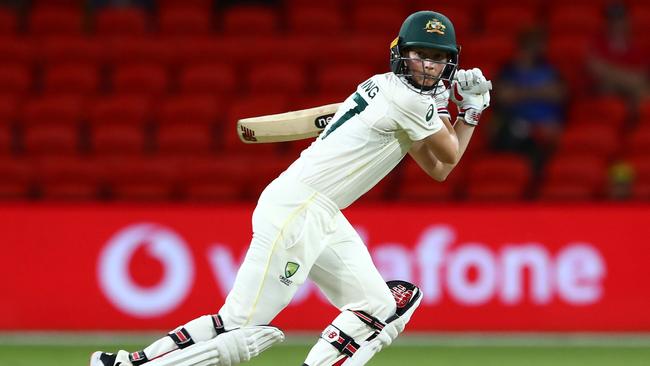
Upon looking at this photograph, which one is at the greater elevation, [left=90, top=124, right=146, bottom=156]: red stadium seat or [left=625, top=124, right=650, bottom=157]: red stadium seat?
[left=625, top=124, right=650, bottom=157]: red stadium seat

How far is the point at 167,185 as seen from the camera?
1039cm

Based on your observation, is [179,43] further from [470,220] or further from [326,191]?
[326,191]

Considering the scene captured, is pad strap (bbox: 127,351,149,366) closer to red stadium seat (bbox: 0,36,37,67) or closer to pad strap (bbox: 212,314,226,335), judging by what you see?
pad strap (bbox: 212,314,226,335)

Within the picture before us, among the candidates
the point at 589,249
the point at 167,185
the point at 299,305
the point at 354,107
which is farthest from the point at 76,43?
the point at 354,107

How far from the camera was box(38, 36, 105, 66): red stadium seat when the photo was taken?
38.8ft

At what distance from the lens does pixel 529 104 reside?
36.6 feet

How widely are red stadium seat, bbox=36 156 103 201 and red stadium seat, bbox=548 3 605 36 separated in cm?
502

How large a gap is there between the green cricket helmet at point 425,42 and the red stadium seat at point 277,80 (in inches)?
235

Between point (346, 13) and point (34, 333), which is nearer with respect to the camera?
point (34, 333)

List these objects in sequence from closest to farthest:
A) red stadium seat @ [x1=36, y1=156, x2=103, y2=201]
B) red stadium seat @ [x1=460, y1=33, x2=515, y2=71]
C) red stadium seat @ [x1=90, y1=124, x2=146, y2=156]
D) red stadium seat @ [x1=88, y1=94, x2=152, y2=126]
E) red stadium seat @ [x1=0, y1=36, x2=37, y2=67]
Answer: red stadium seat @ [x1=36, y1=156, x2=103, y2=201], red stadium seat @ [x1=90, y1=124, x2=146, y2=156], red stadium seat @ [x1=88, y1=94, x2=152, y2=126], red stadium seat @ [x1=460, y1=33, x2=515, y2=71], red stadium seat @ [x1=0, y1=36, x2=37, y2=67]

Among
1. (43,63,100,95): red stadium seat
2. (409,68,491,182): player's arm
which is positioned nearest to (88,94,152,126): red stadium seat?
(43,63,100,95): red stadium seat

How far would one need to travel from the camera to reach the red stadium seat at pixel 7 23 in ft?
39.7

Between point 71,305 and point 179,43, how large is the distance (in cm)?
347

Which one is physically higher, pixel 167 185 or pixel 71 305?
pixel 167 185
